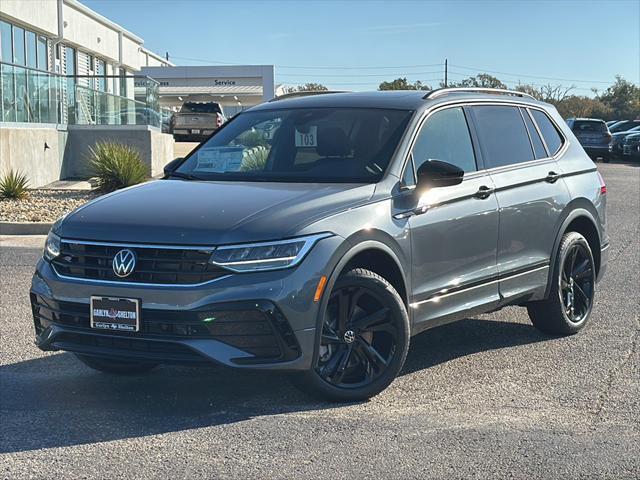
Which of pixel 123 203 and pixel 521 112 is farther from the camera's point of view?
pixel 521 112

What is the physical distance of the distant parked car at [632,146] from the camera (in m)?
35.8

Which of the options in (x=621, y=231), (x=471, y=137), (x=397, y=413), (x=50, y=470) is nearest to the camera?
(x=50, y=470)

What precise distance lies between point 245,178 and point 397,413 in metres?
1.80

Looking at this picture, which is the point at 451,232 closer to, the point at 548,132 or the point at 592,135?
the point at 548,132

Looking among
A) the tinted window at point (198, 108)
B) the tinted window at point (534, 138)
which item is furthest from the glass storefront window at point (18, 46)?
the tinted window at point (534, 138)

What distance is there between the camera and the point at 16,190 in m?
16.4

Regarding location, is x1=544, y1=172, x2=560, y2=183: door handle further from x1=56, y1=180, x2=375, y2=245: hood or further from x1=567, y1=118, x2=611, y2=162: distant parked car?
x1=567, y1=118, x2=611, y2=162: distant parked car

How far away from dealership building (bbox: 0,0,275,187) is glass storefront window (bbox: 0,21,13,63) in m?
0.03

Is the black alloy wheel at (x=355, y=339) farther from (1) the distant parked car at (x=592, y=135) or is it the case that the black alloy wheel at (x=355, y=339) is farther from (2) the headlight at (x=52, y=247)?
(1) the distant parked car at (x=592, y=135)

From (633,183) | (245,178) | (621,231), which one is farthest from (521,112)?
(633,183)

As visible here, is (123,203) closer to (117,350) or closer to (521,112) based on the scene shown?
(117,350)

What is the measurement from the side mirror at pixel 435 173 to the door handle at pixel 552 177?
1480mm

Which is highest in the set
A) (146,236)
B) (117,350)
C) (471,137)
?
(471,137)

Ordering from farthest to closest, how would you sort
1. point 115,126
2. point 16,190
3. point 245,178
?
1. point 115,126
2. point 16,190
3. point 245,178
